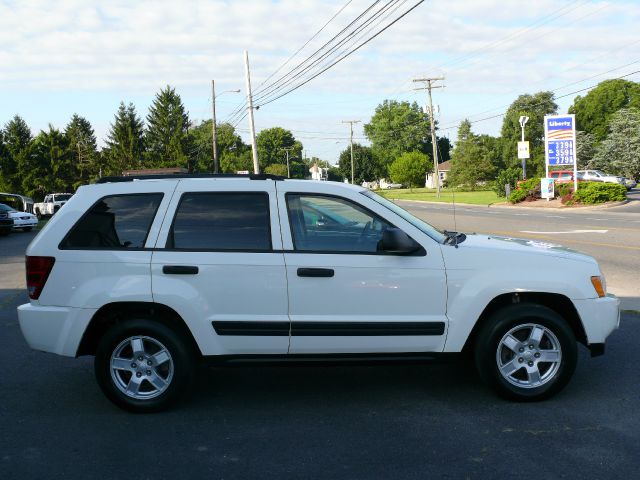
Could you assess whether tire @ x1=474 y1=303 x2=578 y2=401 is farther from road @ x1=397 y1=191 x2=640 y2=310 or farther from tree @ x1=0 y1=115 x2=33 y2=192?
tree @ x1=0 y1=115 x2=33 y2=192

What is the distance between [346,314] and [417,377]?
131cm

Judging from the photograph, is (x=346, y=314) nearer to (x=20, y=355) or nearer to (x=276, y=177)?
(x=276, y=177)

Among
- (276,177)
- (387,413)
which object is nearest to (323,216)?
(276,177)

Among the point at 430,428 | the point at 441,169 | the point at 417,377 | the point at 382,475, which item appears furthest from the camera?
the point at 441,169

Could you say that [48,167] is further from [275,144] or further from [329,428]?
[329,428]

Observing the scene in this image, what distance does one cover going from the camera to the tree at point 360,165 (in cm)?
11744

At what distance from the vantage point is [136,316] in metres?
5.21

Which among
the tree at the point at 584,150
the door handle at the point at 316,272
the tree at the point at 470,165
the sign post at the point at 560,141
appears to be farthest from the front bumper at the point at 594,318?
the tree at the point at 584,150

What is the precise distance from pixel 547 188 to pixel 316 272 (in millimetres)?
37992

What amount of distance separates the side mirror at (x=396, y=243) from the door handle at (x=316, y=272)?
42cm

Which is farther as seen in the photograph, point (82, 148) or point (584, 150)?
point (82, 148)

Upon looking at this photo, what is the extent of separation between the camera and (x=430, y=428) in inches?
184

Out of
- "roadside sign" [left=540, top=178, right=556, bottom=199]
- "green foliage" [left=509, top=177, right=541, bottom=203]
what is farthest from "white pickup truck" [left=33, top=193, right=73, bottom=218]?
"roadside sign" [left=540, top=178, right=556, bottom=199]

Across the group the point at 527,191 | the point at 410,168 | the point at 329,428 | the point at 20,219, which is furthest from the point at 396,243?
the point at 410,168
